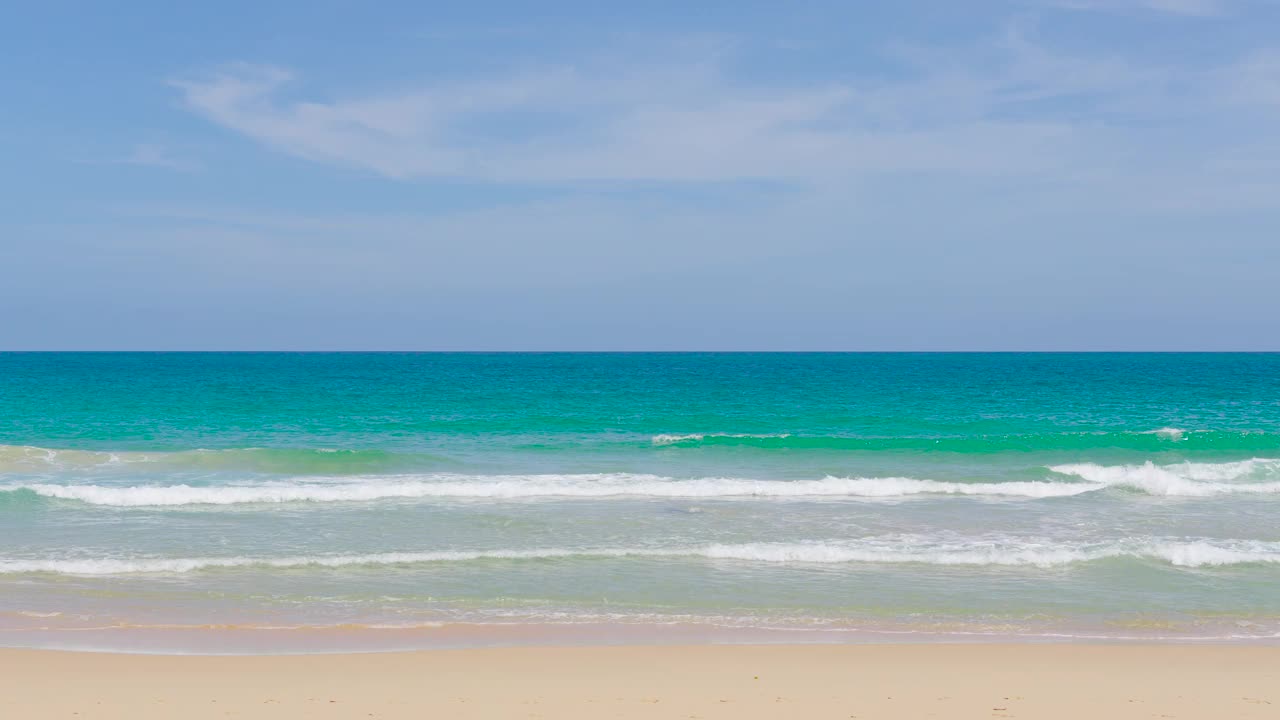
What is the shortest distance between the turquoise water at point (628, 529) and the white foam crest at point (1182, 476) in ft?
0.38

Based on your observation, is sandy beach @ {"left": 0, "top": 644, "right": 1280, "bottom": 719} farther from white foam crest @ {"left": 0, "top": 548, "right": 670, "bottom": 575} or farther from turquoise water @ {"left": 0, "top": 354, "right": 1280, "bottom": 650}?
white foam crest @ {"left": 0, "top": 548, "right": 670, "bottom": 575}

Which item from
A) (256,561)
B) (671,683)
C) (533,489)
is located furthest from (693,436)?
(671,683)

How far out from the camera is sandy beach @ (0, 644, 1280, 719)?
25.5 feet

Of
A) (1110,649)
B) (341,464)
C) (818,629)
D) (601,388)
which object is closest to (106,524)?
(341,464)

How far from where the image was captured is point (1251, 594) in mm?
11875

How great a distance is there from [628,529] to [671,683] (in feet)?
23.5

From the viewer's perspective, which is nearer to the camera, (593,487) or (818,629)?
(818,629)

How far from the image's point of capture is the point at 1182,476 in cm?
2198

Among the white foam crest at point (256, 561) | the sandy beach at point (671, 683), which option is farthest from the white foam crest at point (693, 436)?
the sandy beach at point (671, 683)

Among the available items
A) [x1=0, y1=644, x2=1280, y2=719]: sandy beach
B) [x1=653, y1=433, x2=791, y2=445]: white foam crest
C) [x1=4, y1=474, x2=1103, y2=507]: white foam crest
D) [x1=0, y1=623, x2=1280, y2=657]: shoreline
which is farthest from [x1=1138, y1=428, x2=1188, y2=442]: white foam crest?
[x1=0, y1=644, x2=1280, y2=719]: sandy beach

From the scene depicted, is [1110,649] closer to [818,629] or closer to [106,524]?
[818,629]

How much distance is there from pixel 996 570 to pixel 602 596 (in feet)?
17.4

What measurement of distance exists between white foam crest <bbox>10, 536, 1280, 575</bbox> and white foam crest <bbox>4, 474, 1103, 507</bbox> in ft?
16.9

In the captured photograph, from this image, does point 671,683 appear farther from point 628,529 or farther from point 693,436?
A: point 693,436
